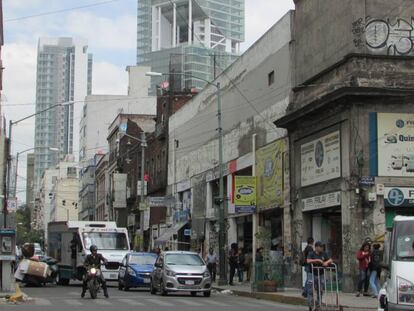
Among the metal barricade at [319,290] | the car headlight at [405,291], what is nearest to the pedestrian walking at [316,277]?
the metal barricade at [319,290]

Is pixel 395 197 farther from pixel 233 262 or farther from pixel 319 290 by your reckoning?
pixel 233 262

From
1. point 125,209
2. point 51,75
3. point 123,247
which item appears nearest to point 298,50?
point 123,247

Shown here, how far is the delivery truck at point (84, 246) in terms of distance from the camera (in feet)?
106

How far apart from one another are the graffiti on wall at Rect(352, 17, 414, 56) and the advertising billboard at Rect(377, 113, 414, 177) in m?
2.47

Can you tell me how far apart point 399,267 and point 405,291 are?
0.48m

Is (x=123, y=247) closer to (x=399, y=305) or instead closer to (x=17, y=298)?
(x=17, y=298)

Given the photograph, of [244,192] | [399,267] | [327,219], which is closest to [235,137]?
[244,192]

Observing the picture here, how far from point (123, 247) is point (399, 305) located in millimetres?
23428

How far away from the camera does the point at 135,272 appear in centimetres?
2827

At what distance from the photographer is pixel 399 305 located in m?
11.6

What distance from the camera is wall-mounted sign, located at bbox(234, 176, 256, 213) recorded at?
110ft

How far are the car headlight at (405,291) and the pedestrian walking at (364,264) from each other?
35.8 ft

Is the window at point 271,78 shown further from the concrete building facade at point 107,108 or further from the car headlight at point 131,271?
the concrete building facade at point 107,108

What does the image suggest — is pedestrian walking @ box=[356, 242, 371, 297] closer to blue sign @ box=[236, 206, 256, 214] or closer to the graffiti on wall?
the graffiti on wall
